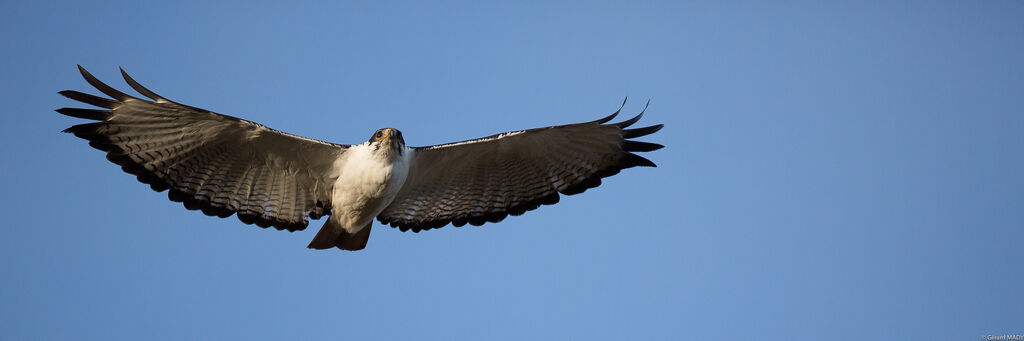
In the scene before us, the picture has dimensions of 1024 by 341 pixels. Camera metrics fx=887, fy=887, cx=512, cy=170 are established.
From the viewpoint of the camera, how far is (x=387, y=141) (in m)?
9.55

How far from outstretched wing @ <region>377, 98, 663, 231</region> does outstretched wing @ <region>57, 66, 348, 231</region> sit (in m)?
1.07

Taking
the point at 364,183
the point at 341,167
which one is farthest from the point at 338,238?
the point at 364,183

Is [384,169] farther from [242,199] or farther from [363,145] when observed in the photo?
[242,199]

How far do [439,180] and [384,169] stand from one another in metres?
1.27

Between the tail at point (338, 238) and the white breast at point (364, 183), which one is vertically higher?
the white breast at point (364, 183)

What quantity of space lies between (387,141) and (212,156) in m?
2.05

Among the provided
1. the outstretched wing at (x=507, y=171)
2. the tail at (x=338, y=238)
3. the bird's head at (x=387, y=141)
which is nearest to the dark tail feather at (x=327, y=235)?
the tail at (x=338, y=238)

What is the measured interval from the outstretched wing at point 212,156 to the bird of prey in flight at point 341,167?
0.01 meters

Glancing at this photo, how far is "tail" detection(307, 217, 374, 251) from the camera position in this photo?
33.6ft

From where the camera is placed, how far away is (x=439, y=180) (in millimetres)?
10773

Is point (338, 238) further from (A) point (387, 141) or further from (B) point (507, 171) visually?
(B) point (507, 171)

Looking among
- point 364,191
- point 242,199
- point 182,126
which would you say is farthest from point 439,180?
point 182,126

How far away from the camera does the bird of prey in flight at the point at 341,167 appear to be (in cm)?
949

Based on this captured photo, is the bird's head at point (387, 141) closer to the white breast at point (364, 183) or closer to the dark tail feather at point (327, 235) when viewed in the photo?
the white breast at point (364, 183)
